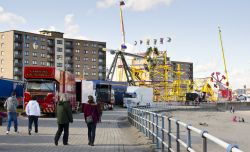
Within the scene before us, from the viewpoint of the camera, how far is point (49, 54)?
127 m

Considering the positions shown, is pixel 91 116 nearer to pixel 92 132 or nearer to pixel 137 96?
pixel 92 132

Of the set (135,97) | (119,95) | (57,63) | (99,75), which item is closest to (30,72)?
(135,97)

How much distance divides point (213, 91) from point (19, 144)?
11774 centimetres

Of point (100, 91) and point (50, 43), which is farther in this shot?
point (50, 43)

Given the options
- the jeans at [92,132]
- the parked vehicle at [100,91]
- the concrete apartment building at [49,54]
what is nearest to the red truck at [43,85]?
the parked vehicle at [100,91]

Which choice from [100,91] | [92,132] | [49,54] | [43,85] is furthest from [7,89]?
[49,54]

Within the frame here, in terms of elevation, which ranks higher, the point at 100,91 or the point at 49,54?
the point at 49,54

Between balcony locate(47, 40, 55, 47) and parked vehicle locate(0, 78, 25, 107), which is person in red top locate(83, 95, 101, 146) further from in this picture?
balcony locate(47, 40, 55, 47)

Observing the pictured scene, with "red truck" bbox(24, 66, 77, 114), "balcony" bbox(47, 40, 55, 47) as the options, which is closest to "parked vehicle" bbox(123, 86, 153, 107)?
"red truck" bbox(24, 66, 77, 114)

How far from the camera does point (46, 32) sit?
133 metres

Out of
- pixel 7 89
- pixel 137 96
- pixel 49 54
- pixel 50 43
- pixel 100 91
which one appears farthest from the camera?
pixel 50 43

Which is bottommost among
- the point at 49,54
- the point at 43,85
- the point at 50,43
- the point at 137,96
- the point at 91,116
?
the point at 91,116

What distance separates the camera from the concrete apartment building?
116312 mm

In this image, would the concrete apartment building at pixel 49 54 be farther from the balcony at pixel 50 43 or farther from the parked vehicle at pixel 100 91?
the parked vehicle at pixel 100 91
